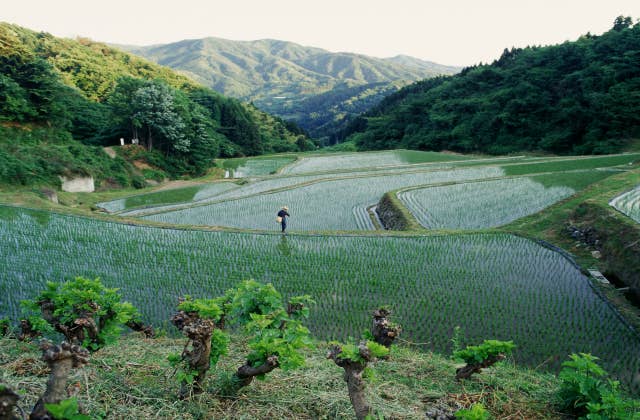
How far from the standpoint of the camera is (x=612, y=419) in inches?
108

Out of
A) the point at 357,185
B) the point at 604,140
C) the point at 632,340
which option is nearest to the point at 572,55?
the point at 604,140

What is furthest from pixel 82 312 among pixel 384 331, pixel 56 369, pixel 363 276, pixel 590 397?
pixel 363 276

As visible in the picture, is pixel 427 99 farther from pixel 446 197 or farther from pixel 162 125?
pixel 446 197

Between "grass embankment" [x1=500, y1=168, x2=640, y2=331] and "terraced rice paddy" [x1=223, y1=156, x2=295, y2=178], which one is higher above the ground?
"terraced rice paddy" [x1=223, y1=156, x2=295, y2=178]

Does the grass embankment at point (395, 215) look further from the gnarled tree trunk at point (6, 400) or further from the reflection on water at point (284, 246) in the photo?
the gnarled tree trunk at point (6, 400)

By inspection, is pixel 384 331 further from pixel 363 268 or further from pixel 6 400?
pixel 363 268

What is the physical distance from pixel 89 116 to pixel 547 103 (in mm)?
36366

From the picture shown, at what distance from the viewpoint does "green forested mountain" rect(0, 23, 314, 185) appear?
18547mm

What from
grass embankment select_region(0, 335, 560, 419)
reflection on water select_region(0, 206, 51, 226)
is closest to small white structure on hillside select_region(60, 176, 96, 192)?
reflection on water select_region(0, 206, 51, 226)

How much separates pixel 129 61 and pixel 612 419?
170 feet

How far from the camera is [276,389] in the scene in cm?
321

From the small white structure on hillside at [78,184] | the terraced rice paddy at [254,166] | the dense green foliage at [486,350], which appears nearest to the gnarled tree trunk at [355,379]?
the dense green foliage at [486,350]

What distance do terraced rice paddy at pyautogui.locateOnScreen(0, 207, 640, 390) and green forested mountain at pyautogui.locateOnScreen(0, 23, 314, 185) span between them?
1051 cm

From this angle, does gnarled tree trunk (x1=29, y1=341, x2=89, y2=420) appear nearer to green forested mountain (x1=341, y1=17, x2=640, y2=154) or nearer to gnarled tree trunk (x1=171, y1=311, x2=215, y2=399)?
gnarled tree trunk (x1=171, y1=311, x2=215, y2=399)
